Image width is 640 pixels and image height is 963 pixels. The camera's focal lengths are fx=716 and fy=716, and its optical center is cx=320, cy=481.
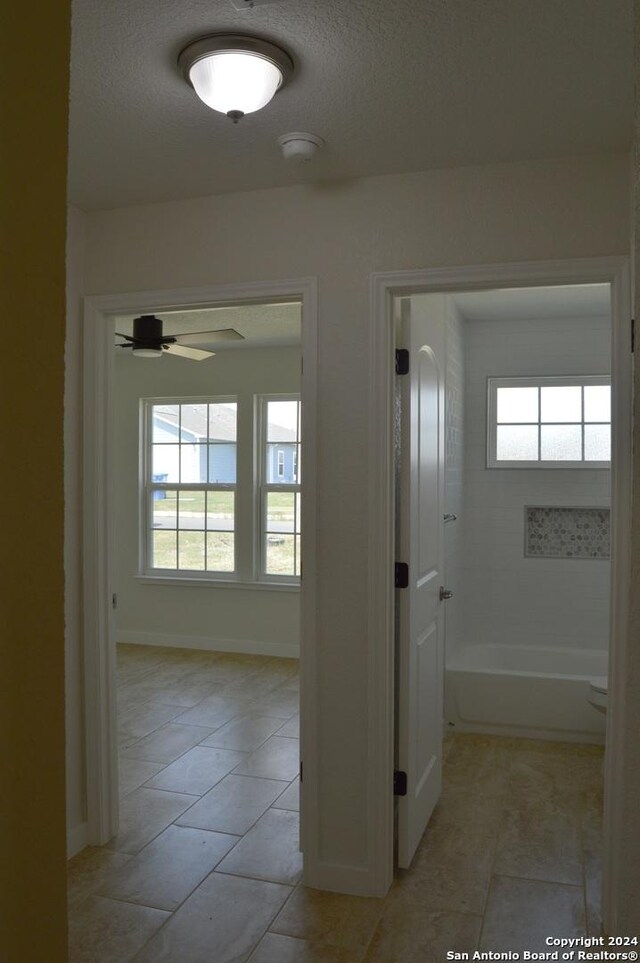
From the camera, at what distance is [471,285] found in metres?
2.57

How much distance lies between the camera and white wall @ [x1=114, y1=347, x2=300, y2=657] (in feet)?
20.5

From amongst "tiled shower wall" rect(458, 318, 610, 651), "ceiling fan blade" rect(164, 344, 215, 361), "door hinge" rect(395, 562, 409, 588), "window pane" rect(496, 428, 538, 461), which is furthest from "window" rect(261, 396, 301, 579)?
"door hinge" rect(395, 562, 409, 588)

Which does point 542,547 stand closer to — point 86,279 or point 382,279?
point 382,279

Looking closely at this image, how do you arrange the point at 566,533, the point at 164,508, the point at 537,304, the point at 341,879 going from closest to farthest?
the point at 341,879 < the point at 537,304 < the point at 566,533 < the point at 164,508

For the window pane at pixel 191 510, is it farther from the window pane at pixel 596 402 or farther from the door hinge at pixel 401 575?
the door hinge at pixel 401 575

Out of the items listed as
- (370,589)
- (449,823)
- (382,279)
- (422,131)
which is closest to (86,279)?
(382,279)

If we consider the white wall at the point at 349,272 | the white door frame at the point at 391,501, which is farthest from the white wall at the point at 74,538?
the white door frame at the point at 391,501

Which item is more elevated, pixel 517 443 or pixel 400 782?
pixel 517 443

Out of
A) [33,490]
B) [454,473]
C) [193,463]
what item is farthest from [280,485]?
[33,490]

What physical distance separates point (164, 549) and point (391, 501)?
14.6 feet

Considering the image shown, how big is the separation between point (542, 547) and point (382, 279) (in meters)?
3.22

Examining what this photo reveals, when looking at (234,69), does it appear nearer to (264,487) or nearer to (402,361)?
(402,361)

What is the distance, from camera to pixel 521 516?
17.4 feet

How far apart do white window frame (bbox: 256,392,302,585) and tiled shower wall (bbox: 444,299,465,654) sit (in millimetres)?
1643
